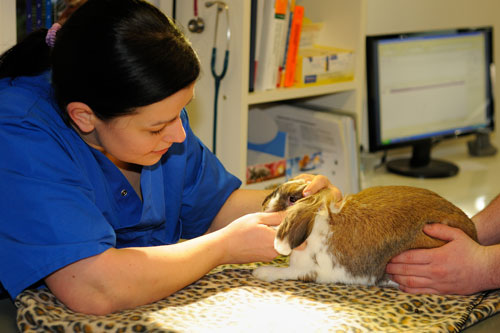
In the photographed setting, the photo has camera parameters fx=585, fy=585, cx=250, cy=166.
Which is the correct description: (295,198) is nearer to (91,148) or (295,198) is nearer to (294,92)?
(91,148)

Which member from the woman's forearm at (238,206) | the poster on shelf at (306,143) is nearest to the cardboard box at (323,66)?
the poster on shelf at (306,143)

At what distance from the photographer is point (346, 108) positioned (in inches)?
85.5

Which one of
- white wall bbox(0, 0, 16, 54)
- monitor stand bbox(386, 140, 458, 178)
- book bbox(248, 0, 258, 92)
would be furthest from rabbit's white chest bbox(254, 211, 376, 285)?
monitor stand bbox(386, 140, 458, 178)

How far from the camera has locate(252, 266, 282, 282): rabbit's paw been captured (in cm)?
121

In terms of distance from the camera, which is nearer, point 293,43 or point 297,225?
point 297,225

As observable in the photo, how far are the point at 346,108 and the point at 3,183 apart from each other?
143 cm

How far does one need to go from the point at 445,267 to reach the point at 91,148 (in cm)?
75

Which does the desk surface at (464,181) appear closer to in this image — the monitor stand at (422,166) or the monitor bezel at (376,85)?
the monitor stand at (422,166)

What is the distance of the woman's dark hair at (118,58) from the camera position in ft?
3.25

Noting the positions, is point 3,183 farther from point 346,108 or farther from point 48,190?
point 346,108

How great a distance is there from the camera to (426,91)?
8.26ft

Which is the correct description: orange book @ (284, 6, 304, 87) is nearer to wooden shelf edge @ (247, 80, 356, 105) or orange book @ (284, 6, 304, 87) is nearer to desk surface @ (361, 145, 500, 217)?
wooden shelf edge @ (247, 80, 356, 105)

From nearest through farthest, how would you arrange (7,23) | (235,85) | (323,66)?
(7,23) < (235,85) < (323,66)

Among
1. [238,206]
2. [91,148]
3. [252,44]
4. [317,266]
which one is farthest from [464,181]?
[91,148]
